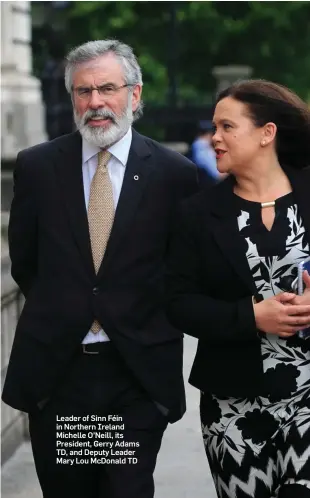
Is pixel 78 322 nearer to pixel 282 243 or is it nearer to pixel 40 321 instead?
pixel 40 321

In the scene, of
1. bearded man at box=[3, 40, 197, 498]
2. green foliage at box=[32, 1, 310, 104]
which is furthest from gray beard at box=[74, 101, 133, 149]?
green foliage at box=[32, 1, 310, 104]

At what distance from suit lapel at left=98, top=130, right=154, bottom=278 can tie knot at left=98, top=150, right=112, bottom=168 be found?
7cm

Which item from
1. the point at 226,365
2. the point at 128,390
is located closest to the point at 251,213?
the point at 226,365

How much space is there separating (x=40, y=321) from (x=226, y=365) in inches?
29.8

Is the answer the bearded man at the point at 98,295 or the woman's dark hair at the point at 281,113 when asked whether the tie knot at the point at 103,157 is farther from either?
the woman's dark hair at the point at 281,113

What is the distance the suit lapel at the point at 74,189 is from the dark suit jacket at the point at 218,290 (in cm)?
38

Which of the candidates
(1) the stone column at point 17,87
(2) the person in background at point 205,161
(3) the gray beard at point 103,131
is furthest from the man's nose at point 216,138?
(2) the person in background at point 205,161

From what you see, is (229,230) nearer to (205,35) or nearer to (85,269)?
(85,269)

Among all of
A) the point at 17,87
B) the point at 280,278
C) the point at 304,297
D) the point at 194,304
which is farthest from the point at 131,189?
the point at 17,87

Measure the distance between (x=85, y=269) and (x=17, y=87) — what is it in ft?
41.7

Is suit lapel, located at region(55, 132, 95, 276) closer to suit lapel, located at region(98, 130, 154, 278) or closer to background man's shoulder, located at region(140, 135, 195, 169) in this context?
suit lapel, located at region(98, 130, 154, 278)

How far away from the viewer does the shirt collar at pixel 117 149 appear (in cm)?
446

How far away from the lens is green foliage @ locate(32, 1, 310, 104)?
158 feet

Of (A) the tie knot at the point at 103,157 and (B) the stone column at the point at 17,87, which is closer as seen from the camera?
(A) the tie knot at the point at 103,157
